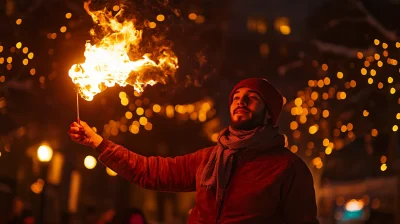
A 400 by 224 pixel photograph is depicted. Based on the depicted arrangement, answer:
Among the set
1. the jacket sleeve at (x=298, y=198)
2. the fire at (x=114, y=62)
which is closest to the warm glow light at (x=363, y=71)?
the fire at (x=114, y=62)

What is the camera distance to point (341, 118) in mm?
19578

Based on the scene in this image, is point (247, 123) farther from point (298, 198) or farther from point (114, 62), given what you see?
point (114, 62)


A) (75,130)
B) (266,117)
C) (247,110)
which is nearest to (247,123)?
(247,110)

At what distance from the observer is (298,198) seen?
471 centimetres

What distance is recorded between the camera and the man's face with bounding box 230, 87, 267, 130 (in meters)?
5.01

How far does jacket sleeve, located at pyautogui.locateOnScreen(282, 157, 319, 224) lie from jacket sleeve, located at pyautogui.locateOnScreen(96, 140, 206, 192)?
82cm

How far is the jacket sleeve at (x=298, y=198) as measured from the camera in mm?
4684

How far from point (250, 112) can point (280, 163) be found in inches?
18.1

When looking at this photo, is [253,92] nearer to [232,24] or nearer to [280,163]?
A: [280,163]

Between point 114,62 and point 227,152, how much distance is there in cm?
156

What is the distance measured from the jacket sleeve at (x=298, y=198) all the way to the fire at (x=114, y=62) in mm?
1890

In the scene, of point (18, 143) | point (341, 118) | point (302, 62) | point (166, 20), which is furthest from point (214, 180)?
point (18, 143)

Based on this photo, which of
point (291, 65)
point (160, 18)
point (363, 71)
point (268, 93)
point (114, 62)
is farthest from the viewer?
point (291, 65)

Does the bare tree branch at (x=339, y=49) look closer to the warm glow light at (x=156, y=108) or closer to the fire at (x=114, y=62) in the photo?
the warm glow light at (x=156, y=108)
